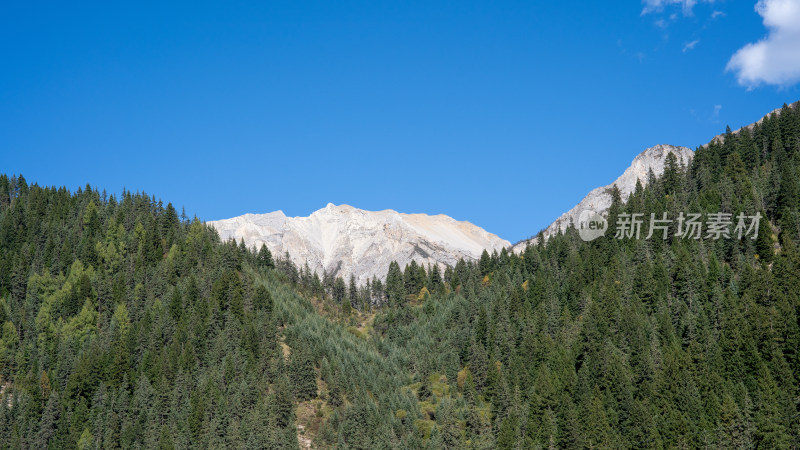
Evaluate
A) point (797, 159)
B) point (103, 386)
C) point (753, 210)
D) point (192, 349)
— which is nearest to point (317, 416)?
point (192, 349)

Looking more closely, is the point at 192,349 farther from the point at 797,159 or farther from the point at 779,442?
the point at 797,159

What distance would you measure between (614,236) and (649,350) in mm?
57014

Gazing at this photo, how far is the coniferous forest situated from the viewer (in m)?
125

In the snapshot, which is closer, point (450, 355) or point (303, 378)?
point (303, 378)

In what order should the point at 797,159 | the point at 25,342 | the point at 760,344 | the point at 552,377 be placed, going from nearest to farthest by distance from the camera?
1. the point at 760,344
2. the point at 552,377
3. the point at 25,342
4. the point at 797,159

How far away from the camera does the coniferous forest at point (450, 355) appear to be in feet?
410

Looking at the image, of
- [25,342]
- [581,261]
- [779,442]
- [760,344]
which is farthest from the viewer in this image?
[581,261]

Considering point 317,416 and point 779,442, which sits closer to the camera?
point 779,442

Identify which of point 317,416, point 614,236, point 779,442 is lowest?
point 779,442

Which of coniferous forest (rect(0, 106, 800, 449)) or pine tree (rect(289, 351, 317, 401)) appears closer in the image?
coniferous forest (rect(0, 106, 800, 449))

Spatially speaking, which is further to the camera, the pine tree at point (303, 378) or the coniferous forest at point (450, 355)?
the pine tree at point (303, 378)

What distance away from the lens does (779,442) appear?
108 m

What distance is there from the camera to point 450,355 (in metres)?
168

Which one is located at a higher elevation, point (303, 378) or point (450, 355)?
point (450, 355)
